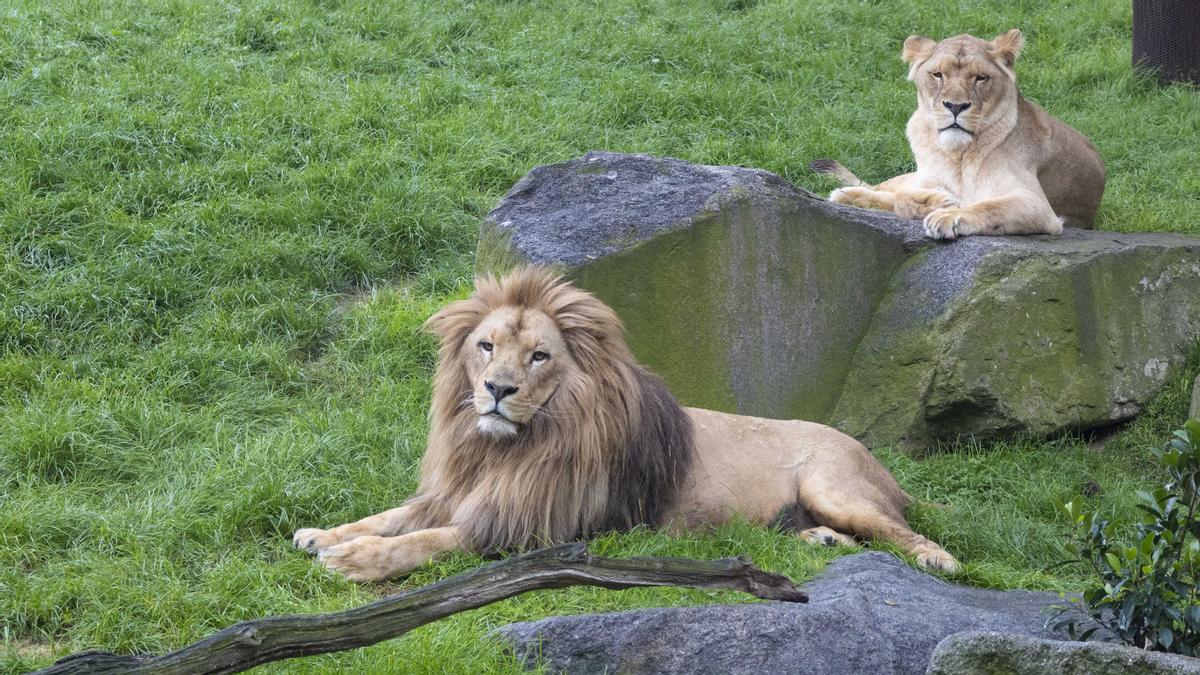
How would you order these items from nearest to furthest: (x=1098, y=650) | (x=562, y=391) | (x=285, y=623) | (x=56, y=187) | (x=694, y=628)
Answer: (x=1098, y=650), (x=285, y=623), (x=694, y=628), (x=562, y=391), (x=56, y=187)

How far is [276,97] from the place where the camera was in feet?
32.0

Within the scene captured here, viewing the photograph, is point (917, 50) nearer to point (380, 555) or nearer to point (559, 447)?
point (559, 447)

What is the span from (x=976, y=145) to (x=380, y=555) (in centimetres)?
454

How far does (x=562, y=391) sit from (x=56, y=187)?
4694mm

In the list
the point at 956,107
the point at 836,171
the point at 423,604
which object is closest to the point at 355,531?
the point at 423,604

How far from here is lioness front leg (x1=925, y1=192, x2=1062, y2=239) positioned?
738 cm

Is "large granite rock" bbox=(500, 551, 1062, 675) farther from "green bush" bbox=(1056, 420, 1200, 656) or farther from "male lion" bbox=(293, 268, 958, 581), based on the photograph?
"male lion" bbox=(293, 268, 958, 581)

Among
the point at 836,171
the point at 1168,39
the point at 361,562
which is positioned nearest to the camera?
the point at 361,562

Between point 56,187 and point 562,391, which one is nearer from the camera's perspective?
point 562,391

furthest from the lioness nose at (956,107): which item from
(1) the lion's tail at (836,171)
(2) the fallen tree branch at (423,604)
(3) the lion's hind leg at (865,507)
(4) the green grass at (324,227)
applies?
(2) the fallen tree branch at (423,604)

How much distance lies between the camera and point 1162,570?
12.5 feet

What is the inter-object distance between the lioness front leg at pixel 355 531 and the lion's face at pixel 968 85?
4.11 metres

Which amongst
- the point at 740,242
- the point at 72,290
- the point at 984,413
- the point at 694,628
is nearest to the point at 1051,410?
the point at 984,413

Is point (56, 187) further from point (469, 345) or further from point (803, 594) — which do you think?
point (803, 594)
